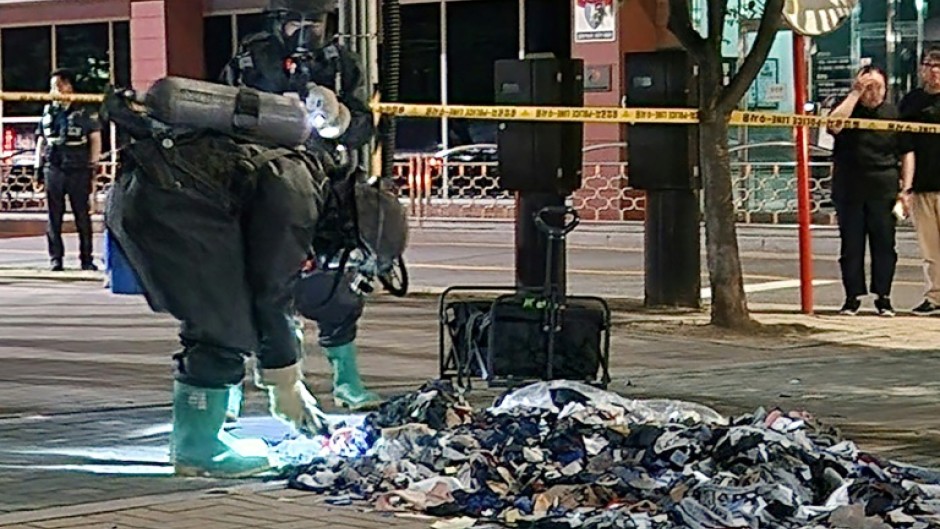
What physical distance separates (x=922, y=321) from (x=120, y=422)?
6.77 meters

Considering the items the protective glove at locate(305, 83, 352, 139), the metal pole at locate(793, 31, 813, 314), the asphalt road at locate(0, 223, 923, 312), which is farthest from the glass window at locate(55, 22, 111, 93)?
the protective glove at locate(305, 83, 352, 139)

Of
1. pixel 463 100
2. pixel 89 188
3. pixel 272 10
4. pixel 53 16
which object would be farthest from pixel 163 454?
pixel 53 16

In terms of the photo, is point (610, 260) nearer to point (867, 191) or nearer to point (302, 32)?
point (867, 191)

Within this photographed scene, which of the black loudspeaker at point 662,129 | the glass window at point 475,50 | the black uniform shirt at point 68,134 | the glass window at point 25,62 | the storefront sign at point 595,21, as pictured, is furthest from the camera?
the glass window at point 25,62

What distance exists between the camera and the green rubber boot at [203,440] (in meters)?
7.89

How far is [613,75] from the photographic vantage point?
81.5 feet

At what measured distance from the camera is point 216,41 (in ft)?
98.0

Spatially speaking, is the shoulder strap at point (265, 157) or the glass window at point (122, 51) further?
the glass window at point (122, 51)

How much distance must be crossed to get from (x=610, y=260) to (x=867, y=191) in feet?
19.5

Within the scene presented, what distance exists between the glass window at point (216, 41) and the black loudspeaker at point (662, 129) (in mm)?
16063

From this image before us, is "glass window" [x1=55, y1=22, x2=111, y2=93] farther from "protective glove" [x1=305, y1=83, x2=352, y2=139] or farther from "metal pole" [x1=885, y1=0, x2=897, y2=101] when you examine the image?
"protective glove" [x1=305, y1=83, x2=352, y2=139]

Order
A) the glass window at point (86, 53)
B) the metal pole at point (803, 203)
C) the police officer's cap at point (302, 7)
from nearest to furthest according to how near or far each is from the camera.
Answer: the police officer's cap at point (302, 7) < the metal pole at point (803, 203) < the glass window at point (86, 53)

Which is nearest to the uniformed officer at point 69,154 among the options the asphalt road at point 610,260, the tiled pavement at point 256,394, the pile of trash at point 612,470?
the asphalt road at point 610,260

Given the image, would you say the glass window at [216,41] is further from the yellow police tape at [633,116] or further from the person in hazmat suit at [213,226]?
the person in hazmat suit at [213,226]
